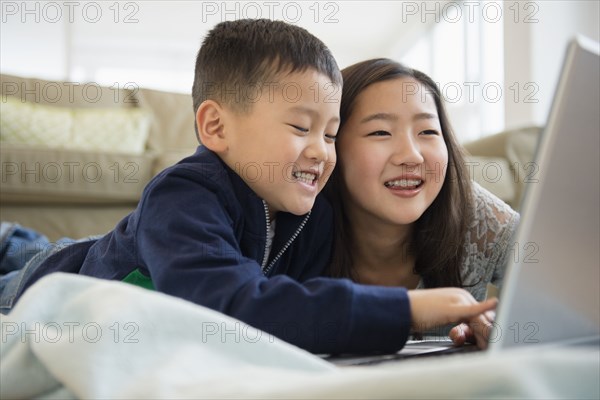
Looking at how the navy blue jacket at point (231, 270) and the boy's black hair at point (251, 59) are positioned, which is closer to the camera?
the navy blue jacket at point (231, 270)

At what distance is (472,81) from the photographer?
227 inches

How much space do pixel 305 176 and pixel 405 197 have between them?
8.1 inches

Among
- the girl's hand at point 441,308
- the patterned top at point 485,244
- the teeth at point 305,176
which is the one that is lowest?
the patterned top at point 485,244

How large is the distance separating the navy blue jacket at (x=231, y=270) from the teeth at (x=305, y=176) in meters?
0.08

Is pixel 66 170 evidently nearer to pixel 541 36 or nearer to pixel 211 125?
pixel 211 125

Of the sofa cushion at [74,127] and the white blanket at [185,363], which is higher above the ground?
the white blanket at [185,363]

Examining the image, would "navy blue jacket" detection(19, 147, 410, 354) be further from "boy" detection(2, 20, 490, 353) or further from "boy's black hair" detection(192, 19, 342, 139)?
"boy's black hair" detection(192, 19, 342, 139)

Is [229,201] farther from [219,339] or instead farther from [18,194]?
[18,194]

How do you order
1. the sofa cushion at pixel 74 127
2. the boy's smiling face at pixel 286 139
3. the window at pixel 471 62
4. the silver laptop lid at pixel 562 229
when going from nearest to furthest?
the silver laptop lid at pixel 562 229, the boy's smiling face at pixel 286 139, the sofa cushion at pixel 74 127, the window at pixel 471 62

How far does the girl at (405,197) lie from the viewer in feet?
3.53

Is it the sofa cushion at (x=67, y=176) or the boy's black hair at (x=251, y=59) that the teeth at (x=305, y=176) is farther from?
the sofa cushion at (x=67, y=176)

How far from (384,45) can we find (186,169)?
324 inches

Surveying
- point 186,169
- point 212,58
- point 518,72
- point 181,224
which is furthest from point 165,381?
point 518,72

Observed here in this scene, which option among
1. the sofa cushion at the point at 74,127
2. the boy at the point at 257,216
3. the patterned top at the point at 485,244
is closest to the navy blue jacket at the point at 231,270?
the boy at the point at 257,216
